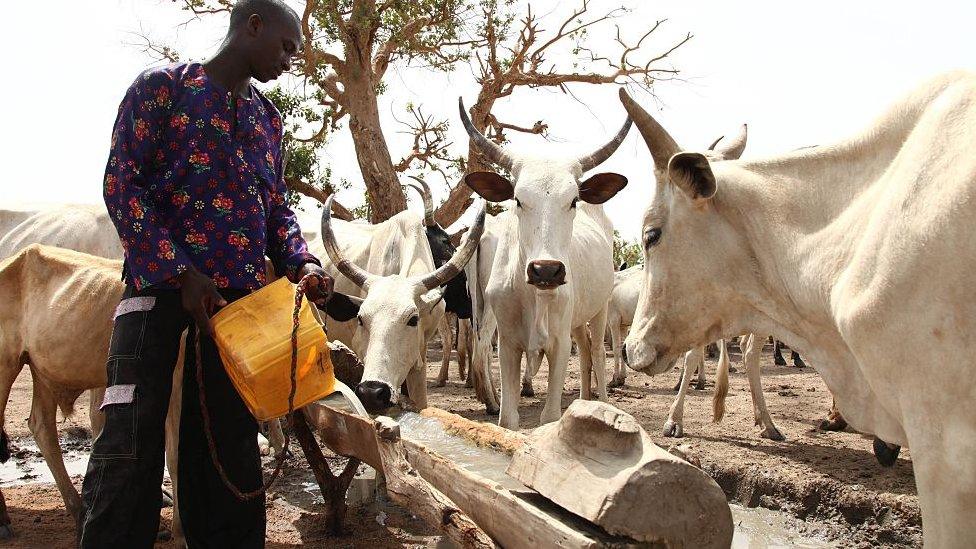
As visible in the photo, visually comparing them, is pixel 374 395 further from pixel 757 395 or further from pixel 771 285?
pixel 757 395

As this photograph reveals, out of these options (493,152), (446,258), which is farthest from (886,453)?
(446,258)

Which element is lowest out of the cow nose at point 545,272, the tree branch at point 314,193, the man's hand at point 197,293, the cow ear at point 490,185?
the man's hand at point 197,293

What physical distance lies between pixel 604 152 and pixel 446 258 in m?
2.29

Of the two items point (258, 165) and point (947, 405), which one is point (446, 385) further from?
point (947, 405)

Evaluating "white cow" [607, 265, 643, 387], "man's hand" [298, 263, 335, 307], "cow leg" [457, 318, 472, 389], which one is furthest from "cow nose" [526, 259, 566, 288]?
"white cow" [607, 265, 643, 387]

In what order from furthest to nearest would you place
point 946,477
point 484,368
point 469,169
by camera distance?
1. point 469,169
2. point 484,368
3. point 946,477

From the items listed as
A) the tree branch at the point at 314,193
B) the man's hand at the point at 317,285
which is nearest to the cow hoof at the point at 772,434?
the man's hand at the point at 317,285

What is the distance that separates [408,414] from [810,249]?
8.51ft

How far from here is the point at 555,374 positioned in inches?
222

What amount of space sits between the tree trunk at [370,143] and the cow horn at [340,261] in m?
8.22

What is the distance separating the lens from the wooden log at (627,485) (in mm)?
2332

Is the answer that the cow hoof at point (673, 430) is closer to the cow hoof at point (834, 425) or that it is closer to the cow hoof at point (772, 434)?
the cow hoof at point (772, 434)

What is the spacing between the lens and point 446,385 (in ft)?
36.3

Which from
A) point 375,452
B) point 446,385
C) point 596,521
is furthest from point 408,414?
point 446,385
